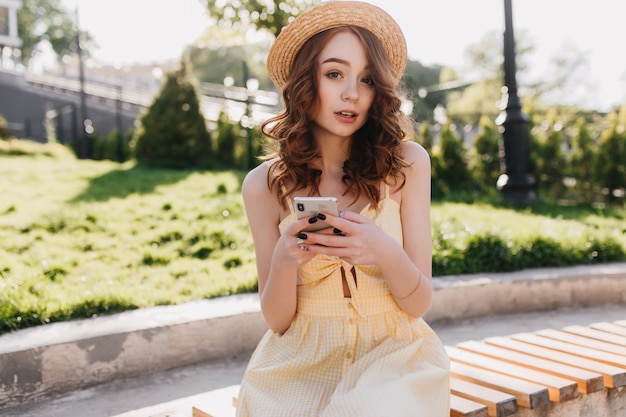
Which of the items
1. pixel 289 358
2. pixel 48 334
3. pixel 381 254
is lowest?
pixel 48 334

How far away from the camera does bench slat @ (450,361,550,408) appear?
2.44 meters

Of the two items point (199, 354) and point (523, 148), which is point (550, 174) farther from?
point (199, 354)

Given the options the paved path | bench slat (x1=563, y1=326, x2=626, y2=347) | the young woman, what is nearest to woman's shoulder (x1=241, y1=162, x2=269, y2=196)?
the young woman

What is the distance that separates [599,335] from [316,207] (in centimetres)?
217

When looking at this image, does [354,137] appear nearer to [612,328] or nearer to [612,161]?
[612,328]

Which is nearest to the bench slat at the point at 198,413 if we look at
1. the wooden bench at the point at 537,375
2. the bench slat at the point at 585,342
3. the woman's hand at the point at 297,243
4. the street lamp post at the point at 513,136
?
the wooden bench at the point at 537,375

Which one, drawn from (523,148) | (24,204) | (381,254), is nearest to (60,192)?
(24,204)

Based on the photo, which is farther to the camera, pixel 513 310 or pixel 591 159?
pixel 591 159

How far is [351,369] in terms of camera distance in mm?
2105

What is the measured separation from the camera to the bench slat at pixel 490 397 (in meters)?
2.35

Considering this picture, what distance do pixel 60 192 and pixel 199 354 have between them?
4.79 meters

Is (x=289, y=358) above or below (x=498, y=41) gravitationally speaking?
below

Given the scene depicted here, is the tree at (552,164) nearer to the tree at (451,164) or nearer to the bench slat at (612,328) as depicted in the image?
the tree at (451,164)

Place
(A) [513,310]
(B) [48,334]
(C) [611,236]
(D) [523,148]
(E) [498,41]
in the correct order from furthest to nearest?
(E) [498,41], (D) [523,148], (C) [611,236], (A) [513,310], (B) [48,334]
